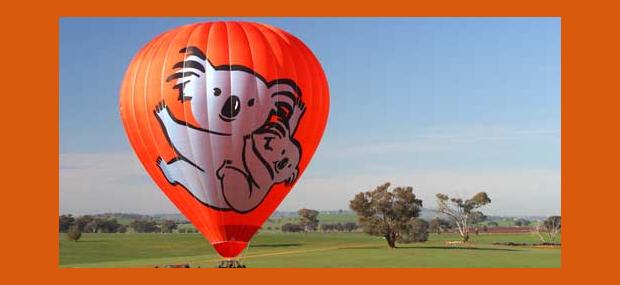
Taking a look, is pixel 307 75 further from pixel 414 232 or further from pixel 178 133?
pixel 414 232

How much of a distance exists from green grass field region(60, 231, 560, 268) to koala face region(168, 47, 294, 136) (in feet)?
95.2

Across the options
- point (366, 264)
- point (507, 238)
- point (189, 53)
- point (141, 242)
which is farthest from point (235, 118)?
point (507, 238)

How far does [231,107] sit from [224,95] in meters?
0.43

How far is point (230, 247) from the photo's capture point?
27.8 m

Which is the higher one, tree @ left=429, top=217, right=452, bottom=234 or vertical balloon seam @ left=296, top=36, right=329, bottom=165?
vertical balloon seam @ left=296, top=36, right=329, bottom=165

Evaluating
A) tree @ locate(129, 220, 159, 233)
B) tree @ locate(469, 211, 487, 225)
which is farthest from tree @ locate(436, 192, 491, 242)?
tree @ locate(129, 220, 159, 233)

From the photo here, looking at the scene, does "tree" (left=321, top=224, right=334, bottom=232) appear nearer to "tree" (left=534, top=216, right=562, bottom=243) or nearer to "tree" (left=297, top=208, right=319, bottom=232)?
"tree" (left=297, top=208, right=319, bottom=232)

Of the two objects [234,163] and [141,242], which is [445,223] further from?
[234,163]

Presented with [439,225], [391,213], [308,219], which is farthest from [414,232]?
[308,219]

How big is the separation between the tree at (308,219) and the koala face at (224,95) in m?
89.0

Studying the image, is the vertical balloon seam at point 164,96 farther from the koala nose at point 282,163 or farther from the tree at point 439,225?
the tree at point 439,225

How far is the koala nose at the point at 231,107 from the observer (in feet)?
87.0

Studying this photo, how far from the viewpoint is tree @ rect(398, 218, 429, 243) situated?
Answer: 66938mm

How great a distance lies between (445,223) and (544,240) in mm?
9554
